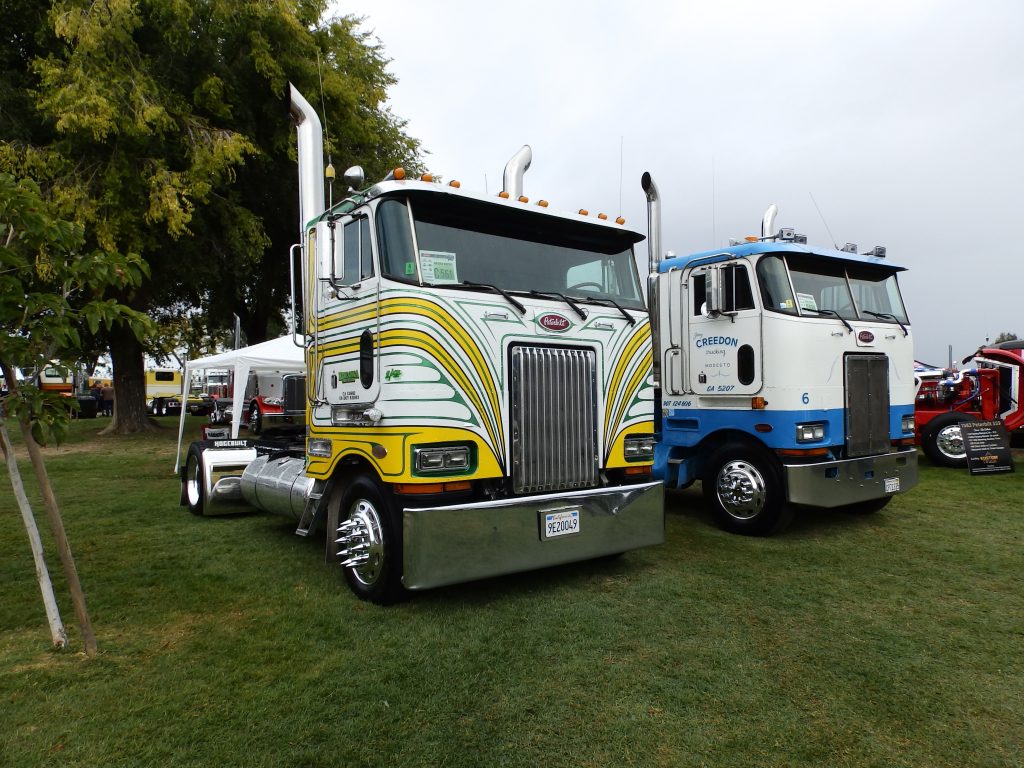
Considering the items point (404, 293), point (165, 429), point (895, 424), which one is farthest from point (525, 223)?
point (165, 429)

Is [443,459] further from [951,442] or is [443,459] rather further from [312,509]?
[951,442]

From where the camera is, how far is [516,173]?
6.39 meters

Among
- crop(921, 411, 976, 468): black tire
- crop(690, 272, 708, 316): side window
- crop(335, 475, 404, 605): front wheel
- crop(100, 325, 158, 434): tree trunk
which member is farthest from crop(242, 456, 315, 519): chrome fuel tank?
crop(100, 325, 158, 434): tree trunk

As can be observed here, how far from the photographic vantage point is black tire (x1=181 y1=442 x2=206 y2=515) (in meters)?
7.96

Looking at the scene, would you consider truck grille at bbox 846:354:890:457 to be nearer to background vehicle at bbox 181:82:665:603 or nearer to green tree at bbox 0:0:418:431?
background vehicle at bbox 181:82:665:603

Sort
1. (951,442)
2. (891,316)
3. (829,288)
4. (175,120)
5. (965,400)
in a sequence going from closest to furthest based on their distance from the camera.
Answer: (829,288), (891,316), (951,442), (965,400), (175,120)

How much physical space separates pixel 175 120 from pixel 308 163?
10.2 m

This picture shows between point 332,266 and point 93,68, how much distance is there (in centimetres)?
1180

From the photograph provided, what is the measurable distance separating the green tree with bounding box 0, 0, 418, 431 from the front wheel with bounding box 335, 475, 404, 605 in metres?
9.55

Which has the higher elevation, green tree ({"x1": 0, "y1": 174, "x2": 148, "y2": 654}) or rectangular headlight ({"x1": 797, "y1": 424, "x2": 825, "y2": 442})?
green tree ({"x1": 0, "y1": 174, "x2": 148, "y2": 654})

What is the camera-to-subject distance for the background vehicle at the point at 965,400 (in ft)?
37.9

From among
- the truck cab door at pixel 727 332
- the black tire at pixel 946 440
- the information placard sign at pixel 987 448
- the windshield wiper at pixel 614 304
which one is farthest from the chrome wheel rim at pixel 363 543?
the black tire at pixel 946 440

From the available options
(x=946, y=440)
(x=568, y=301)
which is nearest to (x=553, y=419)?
(x=568, y=301)

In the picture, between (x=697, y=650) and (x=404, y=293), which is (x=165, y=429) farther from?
(x=697, y=650)
